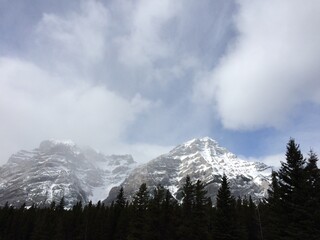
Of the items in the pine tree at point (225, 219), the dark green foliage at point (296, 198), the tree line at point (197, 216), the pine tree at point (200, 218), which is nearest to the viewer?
the dark green foliage at point (296, 198)

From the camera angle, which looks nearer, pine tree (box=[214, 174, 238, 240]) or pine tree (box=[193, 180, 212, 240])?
pine tree (box=[214, 174, 238, 240])

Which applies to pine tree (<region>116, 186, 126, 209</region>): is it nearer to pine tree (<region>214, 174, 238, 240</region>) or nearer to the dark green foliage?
pine tree (<region>214, 174, 238, 240</region>)

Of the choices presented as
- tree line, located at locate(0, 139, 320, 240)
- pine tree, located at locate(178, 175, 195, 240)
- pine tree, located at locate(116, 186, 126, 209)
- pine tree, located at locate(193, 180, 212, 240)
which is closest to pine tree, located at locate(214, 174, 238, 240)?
tree line, located at locate(0, 139, 320, 240)

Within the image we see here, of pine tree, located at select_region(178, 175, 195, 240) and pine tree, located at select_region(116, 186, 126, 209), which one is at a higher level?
pine tree, located at select_region(116, 186, 126, 209)

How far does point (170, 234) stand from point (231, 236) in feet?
43.5

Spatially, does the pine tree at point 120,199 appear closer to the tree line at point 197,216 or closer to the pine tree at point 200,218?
the tree line at point 197,216

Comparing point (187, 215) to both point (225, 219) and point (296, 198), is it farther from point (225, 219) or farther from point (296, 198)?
→ point (296, 198)

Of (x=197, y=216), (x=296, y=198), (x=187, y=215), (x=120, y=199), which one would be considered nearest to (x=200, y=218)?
(x=197, y=216)

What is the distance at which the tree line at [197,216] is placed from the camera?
26344 mm

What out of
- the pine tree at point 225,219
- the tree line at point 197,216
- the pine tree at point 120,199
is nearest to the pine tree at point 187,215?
the tree line at point 197,216

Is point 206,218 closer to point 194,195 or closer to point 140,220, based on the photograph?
point 194,195

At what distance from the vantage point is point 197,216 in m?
49.1

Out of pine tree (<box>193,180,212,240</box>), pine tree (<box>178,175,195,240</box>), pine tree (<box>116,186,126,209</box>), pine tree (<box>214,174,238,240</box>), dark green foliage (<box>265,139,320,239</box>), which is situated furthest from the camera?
pine tree (<box>116,186,126,209</box>)

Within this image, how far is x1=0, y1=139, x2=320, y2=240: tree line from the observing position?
26.3 meters
